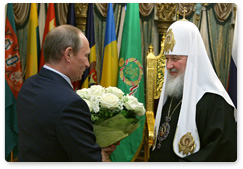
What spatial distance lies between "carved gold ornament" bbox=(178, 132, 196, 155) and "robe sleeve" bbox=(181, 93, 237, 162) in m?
0.04

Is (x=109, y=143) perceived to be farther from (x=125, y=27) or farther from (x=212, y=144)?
(x=125, y=27)

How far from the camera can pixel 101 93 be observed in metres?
1.64

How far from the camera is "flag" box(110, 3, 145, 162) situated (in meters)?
2.48

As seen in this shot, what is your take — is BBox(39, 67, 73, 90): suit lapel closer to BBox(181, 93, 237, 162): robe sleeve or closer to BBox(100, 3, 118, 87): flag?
BBox(181, 93, 237, 162): robe sleeve

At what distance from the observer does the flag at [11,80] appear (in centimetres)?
202

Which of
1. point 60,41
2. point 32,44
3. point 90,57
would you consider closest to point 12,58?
point 32,44

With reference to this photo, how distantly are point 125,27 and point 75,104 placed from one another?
1674 mm

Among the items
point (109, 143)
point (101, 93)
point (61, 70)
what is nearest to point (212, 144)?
point (109, 143)

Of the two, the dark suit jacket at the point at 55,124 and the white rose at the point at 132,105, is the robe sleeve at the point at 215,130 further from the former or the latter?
the dark suit jacket at the point at 55,124

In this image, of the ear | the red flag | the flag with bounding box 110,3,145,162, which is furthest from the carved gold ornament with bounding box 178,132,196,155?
the red flag

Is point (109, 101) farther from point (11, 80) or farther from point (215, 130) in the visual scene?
point (11, 80)

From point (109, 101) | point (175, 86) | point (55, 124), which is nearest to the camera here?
point (55, 124)

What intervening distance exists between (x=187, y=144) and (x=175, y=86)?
1.44 feet

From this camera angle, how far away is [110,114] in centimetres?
157
